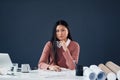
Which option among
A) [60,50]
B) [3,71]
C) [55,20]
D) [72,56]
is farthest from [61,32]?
[3,71]

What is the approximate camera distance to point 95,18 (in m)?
4.83

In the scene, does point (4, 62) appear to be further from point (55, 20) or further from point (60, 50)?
point (55, 20)

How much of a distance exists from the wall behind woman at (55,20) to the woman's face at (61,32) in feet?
3.23

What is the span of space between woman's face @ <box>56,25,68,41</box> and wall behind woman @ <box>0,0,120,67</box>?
0.98m

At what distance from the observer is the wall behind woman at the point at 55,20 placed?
190 inches

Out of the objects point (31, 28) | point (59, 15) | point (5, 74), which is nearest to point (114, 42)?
point (59, 15)

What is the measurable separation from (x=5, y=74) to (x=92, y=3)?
2.45 metres

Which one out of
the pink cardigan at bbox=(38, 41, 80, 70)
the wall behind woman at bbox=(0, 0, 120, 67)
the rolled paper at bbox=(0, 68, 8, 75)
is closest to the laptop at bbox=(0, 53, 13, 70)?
the rolled paper at bbox=(0, 68, 8, 75)

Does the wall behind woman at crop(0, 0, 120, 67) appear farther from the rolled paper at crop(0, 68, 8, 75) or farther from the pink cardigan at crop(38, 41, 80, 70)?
the rolled paper at crop(0, 68, 8, 75)

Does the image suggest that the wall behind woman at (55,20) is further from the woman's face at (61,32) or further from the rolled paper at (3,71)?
the rolled paper at (3,71)

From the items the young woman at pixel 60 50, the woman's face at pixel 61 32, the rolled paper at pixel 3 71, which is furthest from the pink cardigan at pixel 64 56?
the rolled paper at pixel 3 71

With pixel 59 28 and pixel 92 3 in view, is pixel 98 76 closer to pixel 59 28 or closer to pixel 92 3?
pixel 59 28

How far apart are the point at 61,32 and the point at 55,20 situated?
1.08 metres

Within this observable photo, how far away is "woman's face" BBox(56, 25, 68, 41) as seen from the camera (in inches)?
151
